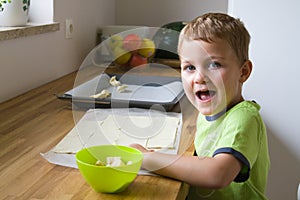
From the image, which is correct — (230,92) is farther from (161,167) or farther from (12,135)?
(12,135)

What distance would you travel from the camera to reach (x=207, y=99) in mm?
984

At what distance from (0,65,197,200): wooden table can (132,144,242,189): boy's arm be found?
2cm

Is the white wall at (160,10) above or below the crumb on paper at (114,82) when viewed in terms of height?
above

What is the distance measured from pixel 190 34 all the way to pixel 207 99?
150 mm

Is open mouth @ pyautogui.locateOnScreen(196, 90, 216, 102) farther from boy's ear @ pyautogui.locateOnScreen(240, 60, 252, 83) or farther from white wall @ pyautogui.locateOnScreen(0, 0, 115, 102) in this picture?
white wall @ pyautogui.locateOnScreen(0, 0, 115, 102)

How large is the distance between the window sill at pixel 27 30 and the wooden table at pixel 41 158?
215 mm

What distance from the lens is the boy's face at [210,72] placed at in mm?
949

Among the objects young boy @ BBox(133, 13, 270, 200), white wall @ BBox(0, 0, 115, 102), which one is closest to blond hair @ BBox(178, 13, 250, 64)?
young boy @ BBox(133, 13, 270, 200)

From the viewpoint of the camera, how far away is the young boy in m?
0.89

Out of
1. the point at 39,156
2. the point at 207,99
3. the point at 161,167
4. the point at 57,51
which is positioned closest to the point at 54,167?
the point at 39,156

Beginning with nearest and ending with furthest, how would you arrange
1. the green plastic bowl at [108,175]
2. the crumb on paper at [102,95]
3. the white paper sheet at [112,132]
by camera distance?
1. the green plastic bowl at [108,175]
2. the white paper sheet at [112,132]
3. the crumb on paper at [102,95]

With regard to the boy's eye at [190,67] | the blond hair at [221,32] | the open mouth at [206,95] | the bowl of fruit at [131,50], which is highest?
the blond hair at [221,32]

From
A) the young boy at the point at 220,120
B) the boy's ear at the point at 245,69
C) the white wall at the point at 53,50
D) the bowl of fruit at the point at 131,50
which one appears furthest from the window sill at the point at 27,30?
the boy's ear at the point at 245,69

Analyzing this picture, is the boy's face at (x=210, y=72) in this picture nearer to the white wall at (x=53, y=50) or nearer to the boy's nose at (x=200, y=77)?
the boy's nose at (x=200, y=77)
